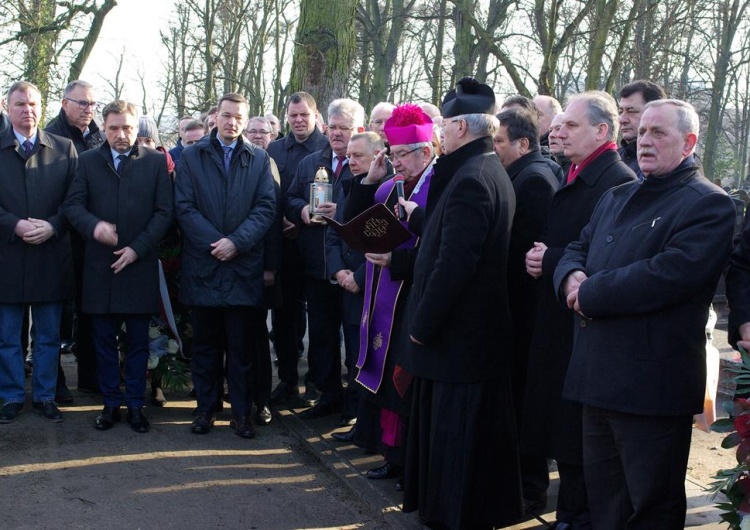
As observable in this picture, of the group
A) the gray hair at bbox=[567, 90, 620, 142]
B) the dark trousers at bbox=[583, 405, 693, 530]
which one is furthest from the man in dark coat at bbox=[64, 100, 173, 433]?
the dark trousers at bbox=[583, 405, 693, 530]

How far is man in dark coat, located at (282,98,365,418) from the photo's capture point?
655 centimetres

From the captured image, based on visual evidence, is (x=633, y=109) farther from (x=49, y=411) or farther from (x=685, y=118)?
(x=49, y=411)

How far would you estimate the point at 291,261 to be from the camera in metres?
7.13

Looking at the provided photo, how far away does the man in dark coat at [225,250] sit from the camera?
241 inches

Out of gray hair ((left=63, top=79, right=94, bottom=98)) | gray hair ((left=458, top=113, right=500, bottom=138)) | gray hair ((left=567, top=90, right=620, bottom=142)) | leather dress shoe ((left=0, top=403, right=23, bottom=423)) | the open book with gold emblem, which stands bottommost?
leather dress shoe ((left=0, top=403, right=23, bottom=423))

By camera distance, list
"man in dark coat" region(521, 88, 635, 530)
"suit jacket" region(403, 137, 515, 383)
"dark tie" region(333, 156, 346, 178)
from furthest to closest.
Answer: "dark tie" region(333, 156, 346, 178) < "man in dark coat" region(521, 88, 635, 530) < "suit jacket" region(403, 137, 515, 383)

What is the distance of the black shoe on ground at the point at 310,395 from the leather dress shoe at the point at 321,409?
0.29 m

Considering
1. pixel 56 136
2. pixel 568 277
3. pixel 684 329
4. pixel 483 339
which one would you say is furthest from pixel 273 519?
pixel 56 136

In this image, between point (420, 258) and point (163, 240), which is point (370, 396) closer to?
point (420, 258)

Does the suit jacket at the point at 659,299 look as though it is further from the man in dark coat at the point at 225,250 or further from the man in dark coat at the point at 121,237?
the man in dark coat at the point at 121,237

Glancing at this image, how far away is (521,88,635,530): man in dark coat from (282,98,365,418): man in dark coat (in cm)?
229

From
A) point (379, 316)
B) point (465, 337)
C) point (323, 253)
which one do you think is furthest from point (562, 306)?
point (323, 253)

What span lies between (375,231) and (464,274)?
0.99 meters

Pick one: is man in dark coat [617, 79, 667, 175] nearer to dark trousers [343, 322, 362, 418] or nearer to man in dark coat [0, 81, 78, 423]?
dark trousers [343, 322, 362, 418]
